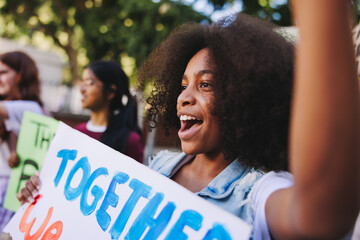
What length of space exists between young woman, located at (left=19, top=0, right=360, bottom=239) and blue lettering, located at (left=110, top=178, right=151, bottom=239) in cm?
19

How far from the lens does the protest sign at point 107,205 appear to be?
994 mm

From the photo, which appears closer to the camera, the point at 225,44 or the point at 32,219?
the point at 225,44

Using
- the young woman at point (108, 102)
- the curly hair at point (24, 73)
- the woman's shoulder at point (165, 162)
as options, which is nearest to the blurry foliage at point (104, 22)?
the young woman at point (108, 102)

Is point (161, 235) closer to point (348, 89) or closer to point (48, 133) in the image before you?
point (348, 89)

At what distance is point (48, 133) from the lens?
1958 mm

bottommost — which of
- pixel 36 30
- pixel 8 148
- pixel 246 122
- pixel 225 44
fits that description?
pixel 36 30

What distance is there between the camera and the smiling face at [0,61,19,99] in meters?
2.67

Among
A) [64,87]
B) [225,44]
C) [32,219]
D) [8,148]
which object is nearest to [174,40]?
[225,44]

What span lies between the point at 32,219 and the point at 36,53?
14.3 meters

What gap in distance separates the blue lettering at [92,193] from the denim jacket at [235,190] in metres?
0.38

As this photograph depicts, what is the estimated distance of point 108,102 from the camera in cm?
331

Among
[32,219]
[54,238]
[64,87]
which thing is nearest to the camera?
[54,238]

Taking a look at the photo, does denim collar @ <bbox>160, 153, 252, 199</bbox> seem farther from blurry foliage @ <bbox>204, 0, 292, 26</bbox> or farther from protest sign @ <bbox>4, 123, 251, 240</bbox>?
blurry foliage @ <bbox>204, 0, 292, 26</bbox>

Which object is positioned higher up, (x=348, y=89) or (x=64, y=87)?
(x=348, y=89)
